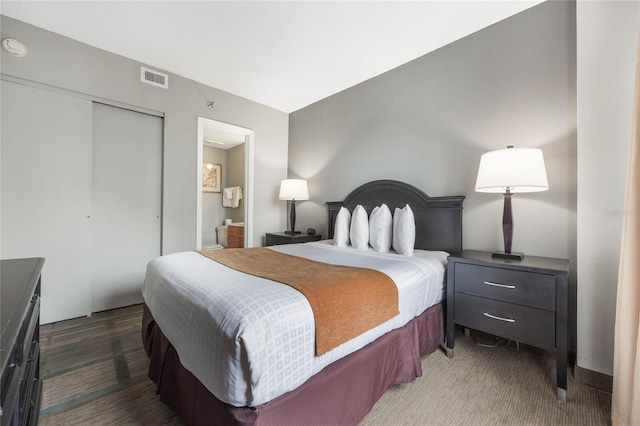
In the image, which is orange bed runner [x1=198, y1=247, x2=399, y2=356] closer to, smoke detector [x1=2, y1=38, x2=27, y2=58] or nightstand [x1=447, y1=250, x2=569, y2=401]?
nightstand [x1=447, y1=250, x2=569, y2=401]

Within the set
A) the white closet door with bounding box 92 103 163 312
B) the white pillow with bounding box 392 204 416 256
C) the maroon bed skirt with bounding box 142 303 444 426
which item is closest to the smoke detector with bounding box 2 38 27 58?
the white closet door with bounding box 92 103 163 312

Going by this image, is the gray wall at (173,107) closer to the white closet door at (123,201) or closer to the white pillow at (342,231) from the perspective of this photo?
the white closet door at (123,201)

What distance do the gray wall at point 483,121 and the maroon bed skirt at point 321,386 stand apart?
1.16m

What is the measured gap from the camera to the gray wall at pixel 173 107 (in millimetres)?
2340

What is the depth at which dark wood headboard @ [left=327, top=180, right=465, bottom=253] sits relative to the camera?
93.8 inches

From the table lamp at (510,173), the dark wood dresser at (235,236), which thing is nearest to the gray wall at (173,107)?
the dark wood dresser at (235,236)

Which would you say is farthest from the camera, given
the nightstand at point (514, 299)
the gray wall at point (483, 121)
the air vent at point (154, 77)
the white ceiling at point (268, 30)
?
the air vent at point (154, 77)

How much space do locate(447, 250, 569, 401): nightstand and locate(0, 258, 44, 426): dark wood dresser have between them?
2095 mm

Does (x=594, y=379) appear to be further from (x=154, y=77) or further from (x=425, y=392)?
(x=154, y=77)

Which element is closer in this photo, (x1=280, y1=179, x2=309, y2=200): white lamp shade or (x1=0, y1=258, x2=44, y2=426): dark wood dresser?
(x1=0, y1=258, x2=44, y2=426): dark wood dresser

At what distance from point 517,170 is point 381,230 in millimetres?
1109

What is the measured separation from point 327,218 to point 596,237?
8.46 feet

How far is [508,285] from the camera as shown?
1653 millimetres

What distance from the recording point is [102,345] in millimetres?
2076
